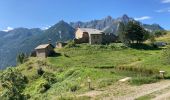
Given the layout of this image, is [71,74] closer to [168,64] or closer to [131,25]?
[168,64]

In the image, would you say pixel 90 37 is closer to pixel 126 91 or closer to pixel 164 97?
pixel 126 91

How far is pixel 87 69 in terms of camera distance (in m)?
79.7

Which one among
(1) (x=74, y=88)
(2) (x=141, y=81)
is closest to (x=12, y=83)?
(1) (x=74, y=88)

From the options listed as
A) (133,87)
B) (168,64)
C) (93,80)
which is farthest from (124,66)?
(133,87)

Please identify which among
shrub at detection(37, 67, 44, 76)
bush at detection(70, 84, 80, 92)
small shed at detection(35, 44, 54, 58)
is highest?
small shed at detection(35, 44, 54, 58)

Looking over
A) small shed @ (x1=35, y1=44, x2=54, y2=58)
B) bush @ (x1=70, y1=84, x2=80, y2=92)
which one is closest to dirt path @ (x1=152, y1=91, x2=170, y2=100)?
bush @ (x1=70, y1=84, x2=80, y2=92)

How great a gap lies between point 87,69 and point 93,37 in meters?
63.0

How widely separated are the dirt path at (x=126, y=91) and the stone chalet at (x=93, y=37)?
86.5 meters

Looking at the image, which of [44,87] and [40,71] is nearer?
[44,87]

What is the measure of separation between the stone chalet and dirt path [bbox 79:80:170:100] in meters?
86.5

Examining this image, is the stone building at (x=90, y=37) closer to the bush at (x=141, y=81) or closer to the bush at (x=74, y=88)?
the bush at (x=74, y=88)

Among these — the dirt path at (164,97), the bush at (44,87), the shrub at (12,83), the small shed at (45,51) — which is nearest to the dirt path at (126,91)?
the dirt path at (164,97)

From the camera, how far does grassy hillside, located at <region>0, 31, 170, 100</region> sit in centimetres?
5991

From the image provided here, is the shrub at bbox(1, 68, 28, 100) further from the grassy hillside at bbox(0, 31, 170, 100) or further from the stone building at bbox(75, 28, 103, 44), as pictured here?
the stone building at bbox(75, 28, 103, 44)
